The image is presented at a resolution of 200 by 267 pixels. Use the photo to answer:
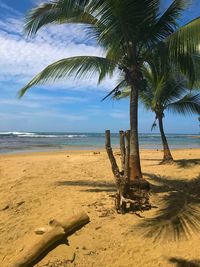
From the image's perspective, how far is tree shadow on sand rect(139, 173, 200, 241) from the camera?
528 cm

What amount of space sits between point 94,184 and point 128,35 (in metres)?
3.67

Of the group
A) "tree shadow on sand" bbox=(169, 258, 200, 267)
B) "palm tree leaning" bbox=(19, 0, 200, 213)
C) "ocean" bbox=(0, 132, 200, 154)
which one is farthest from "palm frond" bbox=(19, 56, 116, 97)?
"ocean" bbox=(0, 132, 200, 154)

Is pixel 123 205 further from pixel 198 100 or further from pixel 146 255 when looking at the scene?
pixel 198 100

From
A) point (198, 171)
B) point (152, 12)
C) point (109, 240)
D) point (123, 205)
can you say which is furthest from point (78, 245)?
point (198, 171)

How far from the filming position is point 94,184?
887 centimetres

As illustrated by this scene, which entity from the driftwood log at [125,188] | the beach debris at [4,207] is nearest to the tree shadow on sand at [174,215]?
the driftwood log at [125,188]

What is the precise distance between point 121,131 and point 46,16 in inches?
127

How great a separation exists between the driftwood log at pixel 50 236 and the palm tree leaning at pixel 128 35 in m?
1.91

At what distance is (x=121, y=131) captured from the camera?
688 centimetres

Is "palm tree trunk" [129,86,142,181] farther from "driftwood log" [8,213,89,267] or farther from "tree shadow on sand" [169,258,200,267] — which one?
"tree shadow on sand" [169,258,200,267]

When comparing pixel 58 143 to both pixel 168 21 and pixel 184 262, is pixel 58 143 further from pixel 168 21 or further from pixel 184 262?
pixel 184 262

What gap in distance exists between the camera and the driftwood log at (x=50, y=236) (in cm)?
465

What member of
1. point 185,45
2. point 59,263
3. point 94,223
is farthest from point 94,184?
point 59,263

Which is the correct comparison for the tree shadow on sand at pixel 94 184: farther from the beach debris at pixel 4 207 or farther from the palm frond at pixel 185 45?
the palm frond at pixel 185 45
